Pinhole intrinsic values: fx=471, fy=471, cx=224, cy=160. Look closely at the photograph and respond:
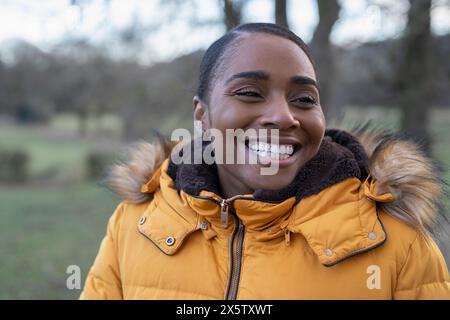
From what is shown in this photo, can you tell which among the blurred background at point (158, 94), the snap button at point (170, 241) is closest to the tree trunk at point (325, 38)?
the blurred background at point (158, 94)

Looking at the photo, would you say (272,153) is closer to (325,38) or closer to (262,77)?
(262,77)

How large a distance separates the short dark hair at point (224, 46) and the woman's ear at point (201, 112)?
0.08 feet

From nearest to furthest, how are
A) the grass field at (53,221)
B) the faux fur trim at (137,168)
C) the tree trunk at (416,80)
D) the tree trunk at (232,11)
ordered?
1. the faux fur trim at (137,168)
2. the tree trunk at (232,11)
3. the grass field at (53,221)
4. the tree trunk at (416,80)

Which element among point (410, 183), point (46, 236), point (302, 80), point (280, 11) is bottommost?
point (46, 236)

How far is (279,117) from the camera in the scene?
1570 millimetres

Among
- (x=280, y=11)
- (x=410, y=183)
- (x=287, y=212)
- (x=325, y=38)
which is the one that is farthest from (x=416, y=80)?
(x=287, y=212)

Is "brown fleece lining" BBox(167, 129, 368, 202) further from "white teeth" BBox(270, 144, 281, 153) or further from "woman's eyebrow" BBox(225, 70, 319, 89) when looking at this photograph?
Answer: "woman's eyebrow" BBox(225, 70, 319, 89)

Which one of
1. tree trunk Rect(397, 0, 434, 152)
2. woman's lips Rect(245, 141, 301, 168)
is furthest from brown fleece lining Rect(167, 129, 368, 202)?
tree trunk Rect(397, 0, 434, 152)

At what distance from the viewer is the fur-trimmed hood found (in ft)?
5.24

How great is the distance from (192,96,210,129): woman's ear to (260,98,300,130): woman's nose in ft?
0.95

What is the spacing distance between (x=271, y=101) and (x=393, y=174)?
1.62 ft

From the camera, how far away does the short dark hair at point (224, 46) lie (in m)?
1.68

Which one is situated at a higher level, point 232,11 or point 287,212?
point 232,11

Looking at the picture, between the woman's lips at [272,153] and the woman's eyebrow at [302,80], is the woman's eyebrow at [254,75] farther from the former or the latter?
the woman's lips at [272,153]
